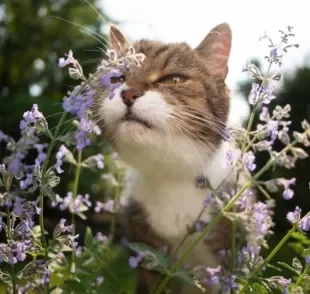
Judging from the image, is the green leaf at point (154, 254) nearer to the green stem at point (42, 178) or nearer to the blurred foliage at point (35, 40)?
the green stem at point (42, 178)

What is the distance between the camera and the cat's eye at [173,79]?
0.99 m

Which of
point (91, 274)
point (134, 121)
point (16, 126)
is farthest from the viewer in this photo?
point (16, 126)

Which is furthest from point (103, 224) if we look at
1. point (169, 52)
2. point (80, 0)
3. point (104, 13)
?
point (80, 0)

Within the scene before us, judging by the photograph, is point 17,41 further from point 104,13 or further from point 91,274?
point 91,274

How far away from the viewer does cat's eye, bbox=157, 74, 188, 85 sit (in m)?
0.99

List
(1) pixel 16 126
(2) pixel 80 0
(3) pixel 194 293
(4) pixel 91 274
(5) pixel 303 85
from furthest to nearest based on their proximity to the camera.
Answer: (2) pixel 80 0 < (1) pixel 16 126 < (5) pixel 303 85 < (3) pixel 194 293 < (4) pixel 91 274

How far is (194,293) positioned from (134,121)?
0.35 meters

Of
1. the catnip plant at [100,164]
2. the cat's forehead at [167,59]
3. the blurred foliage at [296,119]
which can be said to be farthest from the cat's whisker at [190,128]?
the blurred foliage at [296,119]

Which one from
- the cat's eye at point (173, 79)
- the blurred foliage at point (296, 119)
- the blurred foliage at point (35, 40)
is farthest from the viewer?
the blurred foliage at point (35, 40)

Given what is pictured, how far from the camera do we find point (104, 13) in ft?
6.67

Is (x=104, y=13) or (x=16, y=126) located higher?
(x=104, y=13)

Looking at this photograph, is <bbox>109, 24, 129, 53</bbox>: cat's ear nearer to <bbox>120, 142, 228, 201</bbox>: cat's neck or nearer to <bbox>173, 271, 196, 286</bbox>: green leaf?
<bbox>120, 142, 228, 201</bbox>: cat's neck

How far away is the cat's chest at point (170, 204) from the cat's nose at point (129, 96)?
22cm

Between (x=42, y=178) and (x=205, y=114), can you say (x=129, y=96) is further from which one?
(x=42, y=178)
